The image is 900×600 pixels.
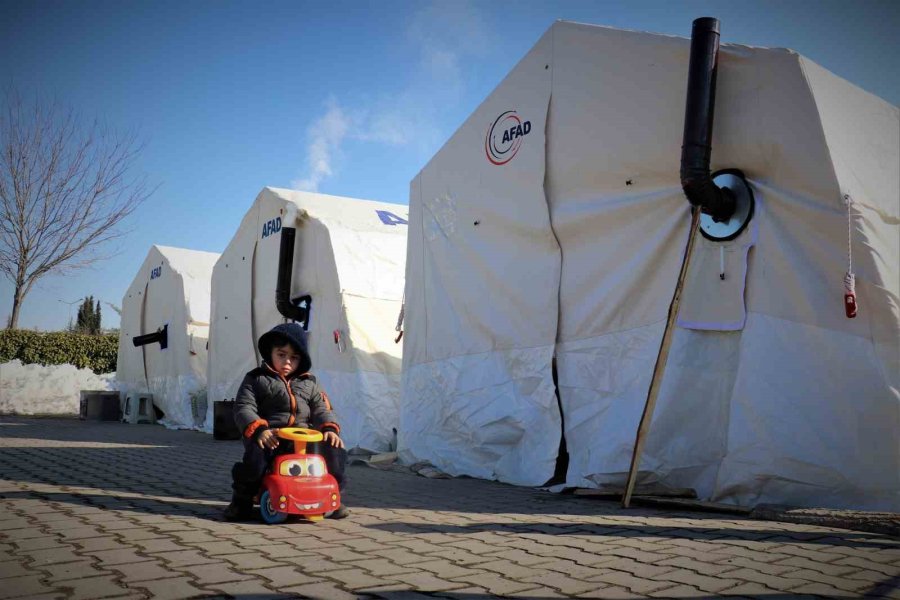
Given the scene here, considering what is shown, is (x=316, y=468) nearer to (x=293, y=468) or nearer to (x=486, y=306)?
(x=293, y=468)

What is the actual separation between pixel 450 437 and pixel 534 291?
185cm

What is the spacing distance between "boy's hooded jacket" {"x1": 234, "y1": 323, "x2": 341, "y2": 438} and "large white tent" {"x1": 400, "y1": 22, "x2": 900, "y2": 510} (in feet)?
7.55

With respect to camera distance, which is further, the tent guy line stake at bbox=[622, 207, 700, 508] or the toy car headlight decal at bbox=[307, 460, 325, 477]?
the tent guy line stake at bbox=[622, 207, 700, 508]

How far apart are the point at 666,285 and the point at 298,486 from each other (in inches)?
122

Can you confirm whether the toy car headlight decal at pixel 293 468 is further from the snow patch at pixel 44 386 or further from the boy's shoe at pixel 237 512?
the snow patch at pixel 44 386

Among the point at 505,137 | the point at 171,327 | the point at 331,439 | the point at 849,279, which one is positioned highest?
the point at 505,137

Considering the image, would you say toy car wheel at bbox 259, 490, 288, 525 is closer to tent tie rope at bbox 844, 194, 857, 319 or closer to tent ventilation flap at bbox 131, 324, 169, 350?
tent tie rope at bbox 844, 194, 857, 319

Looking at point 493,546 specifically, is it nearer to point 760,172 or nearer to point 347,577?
point 347,577

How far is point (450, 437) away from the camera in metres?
7.34

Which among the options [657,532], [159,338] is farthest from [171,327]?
[657,532]

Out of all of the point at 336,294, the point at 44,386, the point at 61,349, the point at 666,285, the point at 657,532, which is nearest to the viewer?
the point at 657,532

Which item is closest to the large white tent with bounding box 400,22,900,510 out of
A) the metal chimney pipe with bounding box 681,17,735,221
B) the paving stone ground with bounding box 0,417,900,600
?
the metal chimney pipe with bounding box 681,17,735,221

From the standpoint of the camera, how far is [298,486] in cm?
407

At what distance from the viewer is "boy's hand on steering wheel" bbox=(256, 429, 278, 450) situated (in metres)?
4.07
